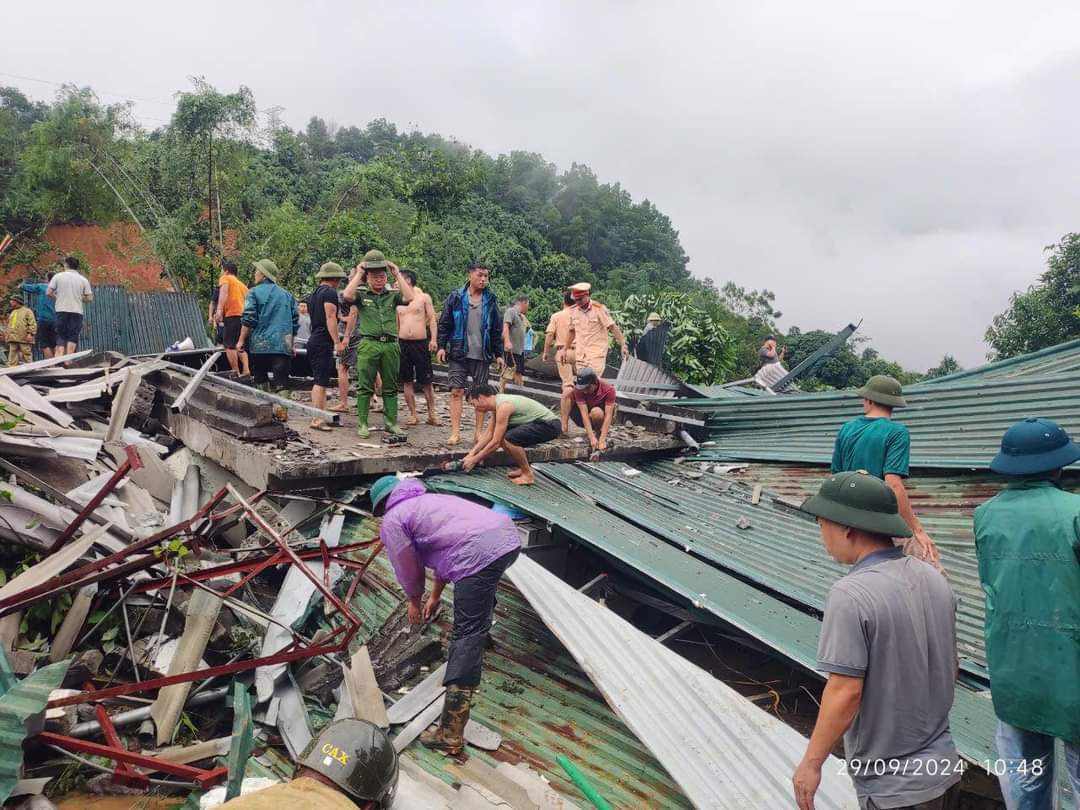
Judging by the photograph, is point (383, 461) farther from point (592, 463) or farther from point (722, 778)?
point (722, 778)

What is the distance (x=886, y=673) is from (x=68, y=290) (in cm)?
1105

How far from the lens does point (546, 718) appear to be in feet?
12.6

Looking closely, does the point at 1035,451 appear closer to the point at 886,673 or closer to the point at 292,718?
the point at 886,673

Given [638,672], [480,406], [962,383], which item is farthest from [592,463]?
[638,672]

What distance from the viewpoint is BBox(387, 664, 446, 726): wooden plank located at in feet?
12.2

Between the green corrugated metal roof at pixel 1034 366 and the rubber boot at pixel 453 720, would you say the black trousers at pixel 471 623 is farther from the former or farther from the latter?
the green corrugated metal roof at pixel 1034 366

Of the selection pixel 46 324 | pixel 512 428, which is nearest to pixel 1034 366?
pixel 512 428

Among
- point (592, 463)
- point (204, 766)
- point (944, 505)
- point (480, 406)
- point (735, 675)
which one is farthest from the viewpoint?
point (592, 463)

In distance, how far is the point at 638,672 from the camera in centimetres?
364

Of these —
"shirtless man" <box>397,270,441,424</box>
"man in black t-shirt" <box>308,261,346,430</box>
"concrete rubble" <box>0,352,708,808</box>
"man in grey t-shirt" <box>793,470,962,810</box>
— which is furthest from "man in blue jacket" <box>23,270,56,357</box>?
"man in grey t-shirt" <box>793,470,962,810</box>

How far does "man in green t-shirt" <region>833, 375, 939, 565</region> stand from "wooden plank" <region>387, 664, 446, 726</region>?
250 centimetres

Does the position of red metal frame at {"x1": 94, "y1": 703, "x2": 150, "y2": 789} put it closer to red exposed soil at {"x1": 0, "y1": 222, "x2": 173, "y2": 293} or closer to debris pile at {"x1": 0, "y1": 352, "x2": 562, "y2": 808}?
debris pile at {"x1": 0, "y1": 352, "x2": 562, "y2": 808}

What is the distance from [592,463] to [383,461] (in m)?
2.16

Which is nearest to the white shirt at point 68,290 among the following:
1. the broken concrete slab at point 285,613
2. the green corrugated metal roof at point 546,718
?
the broken concrete slab at point 285,613
